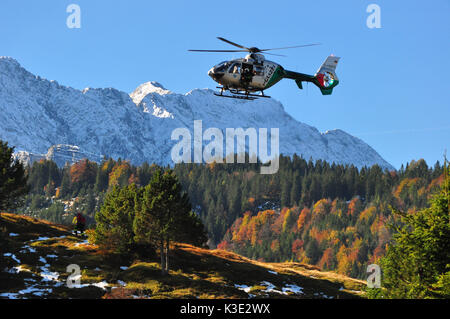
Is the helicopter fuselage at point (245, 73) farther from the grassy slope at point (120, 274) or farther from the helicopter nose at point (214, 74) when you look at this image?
the grassy slope at point (120, 274)

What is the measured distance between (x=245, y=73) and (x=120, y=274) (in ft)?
108

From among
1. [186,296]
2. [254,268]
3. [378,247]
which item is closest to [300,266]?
[254,268]

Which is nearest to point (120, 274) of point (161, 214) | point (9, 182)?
point (161, 214)

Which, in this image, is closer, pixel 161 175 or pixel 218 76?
pixel 218 76

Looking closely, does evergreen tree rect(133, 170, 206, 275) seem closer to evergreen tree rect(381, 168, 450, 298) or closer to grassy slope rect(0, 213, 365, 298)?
grassy slope rect(0, 213, 365, 298)

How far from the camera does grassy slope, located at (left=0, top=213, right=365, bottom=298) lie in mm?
53344

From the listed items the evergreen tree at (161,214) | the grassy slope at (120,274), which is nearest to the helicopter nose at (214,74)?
the grassy slope at (120,274)

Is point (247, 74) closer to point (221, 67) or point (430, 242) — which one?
point (221, 67)

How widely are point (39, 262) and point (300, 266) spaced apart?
6763cm

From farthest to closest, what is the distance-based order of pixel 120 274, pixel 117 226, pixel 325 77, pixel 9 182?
pixel 117 226 < pixel 120 274 < pixel 9 182 < pixel 325 77

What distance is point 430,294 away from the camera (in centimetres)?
2880

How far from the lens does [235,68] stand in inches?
1545

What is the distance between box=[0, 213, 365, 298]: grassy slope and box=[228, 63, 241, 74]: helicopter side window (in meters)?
23.3
